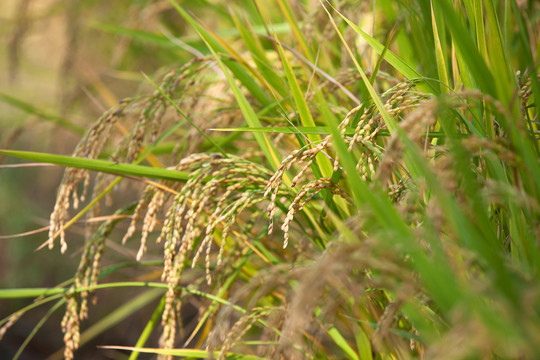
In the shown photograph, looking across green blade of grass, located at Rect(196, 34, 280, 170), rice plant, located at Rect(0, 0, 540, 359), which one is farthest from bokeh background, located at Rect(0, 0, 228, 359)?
green blade of grass, located at Rect(196, 34, 280, 170)

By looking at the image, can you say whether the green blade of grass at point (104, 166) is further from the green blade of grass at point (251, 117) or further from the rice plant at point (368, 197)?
the green blade of grass at point (251, 117)

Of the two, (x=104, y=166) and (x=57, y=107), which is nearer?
(x=104, y=166)

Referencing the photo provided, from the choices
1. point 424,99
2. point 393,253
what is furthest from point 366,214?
point 424,99

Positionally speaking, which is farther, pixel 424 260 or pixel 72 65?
pixel 72 65

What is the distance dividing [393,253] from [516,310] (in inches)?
5.5

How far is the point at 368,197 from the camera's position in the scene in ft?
1.75

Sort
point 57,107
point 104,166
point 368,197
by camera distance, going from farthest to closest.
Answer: point 57,107 < point 104,166 < point 368,197

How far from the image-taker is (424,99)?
0.86 meters

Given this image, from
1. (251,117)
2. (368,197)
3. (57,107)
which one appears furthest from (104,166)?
(57,107)

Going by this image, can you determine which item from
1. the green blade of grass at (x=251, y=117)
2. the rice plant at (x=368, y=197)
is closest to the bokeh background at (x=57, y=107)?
the rice plant at (x=368, y=197)

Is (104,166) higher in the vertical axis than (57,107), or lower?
lower

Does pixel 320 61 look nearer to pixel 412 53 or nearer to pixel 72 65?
pixel 412 53

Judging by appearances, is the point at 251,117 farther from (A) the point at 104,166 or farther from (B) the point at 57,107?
(B) the point at 57,107

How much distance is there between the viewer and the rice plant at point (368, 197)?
49cm
